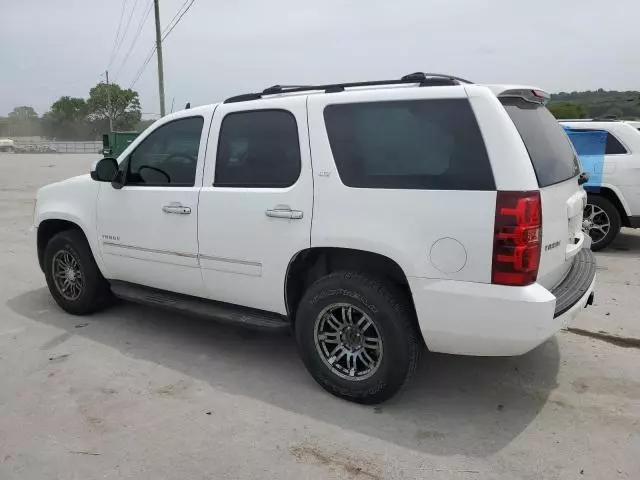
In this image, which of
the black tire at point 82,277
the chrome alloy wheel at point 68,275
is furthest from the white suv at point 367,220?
the chrome alloy wheel at point 68,275

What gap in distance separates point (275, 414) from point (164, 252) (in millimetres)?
1611

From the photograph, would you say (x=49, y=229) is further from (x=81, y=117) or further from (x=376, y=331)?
(x=81, y=117)

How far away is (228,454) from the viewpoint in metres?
2.93

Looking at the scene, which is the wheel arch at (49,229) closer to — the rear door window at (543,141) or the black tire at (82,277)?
the black tire at (82,277)

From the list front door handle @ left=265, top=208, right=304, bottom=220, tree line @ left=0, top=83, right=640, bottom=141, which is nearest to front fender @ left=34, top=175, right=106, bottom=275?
front door handle @ left=265, top=208, right=304, bottom=220

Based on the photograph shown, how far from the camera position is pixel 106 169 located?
4.47 m

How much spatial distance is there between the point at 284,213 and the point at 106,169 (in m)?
1.85

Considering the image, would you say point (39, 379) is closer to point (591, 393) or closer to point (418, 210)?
point (418, 210)

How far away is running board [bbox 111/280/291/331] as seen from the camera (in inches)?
149

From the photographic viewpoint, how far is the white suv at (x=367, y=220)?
115 inches

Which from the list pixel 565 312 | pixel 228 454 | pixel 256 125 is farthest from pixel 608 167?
pixel 228 454

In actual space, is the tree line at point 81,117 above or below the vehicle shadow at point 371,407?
above

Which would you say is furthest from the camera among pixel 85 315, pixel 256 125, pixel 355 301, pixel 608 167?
pixel 608 167

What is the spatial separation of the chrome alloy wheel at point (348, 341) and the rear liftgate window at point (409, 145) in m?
0.82
